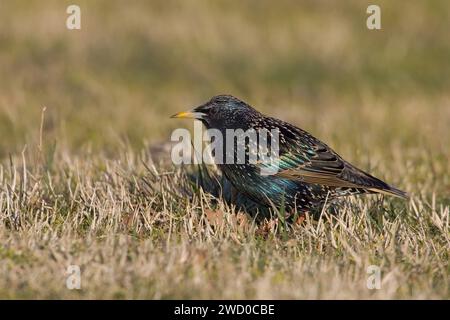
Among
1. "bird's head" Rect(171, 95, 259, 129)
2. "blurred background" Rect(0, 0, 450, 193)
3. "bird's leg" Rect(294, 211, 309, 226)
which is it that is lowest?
"bird's leg" Rect(294, 211, 309, 226)

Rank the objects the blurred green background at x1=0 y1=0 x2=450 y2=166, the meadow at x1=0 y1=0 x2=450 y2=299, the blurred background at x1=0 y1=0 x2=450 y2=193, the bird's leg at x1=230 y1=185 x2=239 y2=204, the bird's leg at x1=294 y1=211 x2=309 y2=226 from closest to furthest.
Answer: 1. the meadow at x1=0 y1=0 x2=450 y2=299
2. the bird's leg at x1=294 y1=211 x2=309 y2=226
3. the bird's leg at x1=230 y1=185 x2=239 y2=204
4. the blurred background at x1=0 y1=0 x2=450 y2=193
5. the blurred green background at x1=0 y1=0 x2=450 y2=166

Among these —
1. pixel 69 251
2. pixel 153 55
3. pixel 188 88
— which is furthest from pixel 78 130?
pixel 69 251

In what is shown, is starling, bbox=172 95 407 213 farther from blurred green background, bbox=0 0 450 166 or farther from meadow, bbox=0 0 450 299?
blurred green background, bbox=0 0 450 166

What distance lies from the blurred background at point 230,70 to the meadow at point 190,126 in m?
0.03

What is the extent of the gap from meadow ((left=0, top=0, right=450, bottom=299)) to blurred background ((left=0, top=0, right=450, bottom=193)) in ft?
0.11

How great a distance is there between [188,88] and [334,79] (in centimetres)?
210

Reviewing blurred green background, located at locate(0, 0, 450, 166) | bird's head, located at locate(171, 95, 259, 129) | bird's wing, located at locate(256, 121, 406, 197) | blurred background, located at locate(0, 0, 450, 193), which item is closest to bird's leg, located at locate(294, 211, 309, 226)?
bird's wing, located at locate(256, 121, 406, 197)

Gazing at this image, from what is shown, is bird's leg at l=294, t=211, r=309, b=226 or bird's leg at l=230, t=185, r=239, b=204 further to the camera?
bird's leg at l=230, t=185, r=239, b=204

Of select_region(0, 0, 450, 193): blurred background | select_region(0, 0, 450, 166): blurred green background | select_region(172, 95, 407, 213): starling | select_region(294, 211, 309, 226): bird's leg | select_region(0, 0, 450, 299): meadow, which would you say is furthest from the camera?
select_region(0, 0, 450, 166): blurred green background

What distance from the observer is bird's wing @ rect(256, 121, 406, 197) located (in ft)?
19.6

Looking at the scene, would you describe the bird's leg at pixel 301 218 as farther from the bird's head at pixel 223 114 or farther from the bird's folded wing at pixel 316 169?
the bird's head at pixel 223 114

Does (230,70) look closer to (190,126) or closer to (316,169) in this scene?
(190,126)

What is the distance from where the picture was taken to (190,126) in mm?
10008

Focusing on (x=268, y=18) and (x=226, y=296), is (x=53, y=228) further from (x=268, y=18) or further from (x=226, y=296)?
(x=268, y=18)
